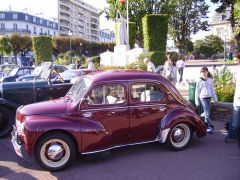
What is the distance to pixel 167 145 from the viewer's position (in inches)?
269

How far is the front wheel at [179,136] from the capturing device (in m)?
6.78

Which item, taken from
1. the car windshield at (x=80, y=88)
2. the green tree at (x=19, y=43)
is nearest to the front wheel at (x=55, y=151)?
the car windshield at (x=80, y=88)

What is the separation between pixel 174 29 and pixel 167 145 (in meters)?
49.8

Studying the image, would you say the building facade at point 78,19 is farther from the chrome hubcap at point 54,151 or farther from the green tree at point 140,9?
the chrome hubcap at point 54,151

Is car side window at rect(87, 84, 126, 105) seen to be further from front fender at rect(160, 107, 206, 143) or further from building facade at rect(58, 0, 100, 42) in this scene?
building facade at rect(58, 0, 100, 42)

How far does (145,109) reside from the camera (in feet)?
21.4

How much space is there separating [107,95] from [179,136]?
1.78 meters

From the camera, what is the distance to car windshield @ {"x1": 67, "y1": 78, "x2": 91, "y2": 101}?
20.6ft

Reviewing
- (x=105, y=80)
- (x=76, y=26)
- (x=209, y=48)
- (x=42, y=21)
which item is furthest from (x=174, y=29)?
(x=76, y=26)

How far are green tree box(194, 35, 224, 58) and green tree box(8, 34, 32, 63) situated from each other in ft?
119

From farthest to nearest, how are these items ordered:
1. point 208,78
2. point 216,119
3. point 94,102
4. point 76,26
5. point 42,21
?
point 76,26 → point 42,21 → point 216,119 → point 208,78 → point 94,102

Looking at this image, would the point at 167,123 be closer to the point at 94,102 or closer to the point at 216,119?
the point at 94,102

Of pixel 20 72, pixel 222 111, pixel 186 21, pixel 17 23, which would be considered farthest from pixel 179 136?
pixel 17 23

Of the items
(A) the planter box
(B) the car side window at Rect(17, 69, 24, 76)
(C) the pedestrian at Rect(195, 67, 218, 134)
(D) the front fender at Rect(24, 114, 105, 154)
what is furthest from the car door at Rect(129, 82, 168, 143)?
(B) the car side window at Rect(17, 69, 24, 76)
